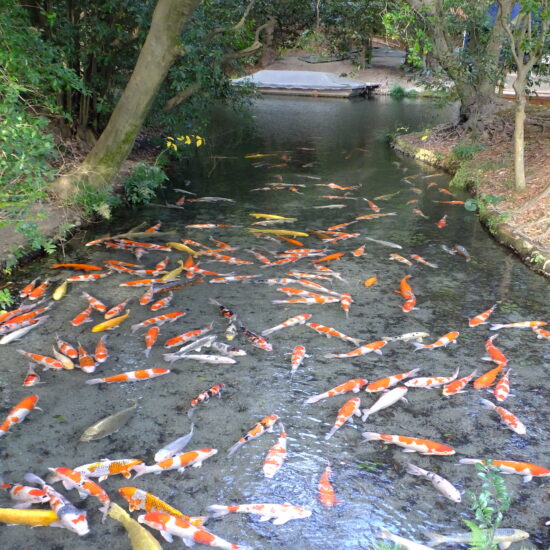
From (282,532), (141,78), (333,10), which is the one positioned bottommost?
(282,532)

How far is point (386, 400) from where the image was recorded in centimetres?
550

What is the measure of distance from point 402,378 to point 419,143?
13737mm

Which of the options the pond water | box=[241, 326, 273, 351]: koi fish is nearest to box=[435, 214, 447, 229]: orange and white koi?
the pond water

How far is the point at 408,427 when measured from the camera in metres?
5.25

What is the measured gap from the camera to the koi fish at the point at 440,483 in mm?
4449

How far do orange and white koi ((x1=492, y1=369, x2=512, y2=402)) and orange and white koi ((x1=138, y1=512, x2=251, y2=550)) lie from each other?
298 cm

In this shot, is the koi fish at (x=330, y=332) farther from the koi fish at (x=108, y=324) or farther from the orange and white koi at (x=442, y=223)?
the orange and white koi at (x=442, y=223)

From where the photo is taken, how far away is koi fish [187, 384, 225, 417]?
550 cm

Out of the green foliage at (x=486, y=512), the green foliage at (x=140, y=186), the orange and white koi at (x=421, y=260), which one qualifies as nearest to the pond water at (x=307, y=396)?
the orange and white koi at (x=421, y=260)

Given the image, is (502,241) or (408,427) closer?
(408,427)

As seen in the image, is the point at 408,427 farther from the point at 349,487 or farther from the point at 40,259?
the point at 40,259

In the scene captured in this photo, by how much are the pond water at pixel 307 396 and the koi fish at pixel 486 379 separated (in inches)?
3.7

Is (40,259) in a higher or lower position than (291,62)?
lower

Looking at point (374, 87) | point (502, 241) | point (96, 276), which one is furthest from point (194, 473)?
point (374, 87)
